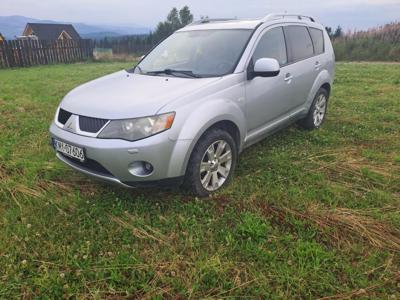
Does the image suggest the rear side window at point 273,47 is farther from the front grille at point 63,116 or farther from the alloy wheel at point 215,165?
the front grille at point 63,116

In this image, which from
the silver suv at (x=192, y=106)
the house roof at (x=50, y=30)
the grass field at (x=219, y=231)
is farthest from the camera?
the house roof at (x=50, y=30)

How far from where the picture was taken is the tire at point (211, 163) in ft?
10.3

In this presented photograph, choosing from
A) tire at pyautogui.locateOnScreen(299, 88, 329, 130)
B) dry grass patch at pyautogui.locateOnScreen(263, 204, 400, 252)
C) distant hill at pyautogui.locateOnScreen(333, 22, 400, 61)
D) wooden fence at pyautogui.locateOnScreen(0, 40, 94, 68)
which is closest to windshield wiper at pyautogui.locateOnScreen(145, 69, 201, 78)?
dry grass patch at pyautogui.locateOnScreen(263, 204, 400, 252)

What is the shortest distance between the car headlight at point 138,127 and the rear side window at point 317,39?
3.16 metres

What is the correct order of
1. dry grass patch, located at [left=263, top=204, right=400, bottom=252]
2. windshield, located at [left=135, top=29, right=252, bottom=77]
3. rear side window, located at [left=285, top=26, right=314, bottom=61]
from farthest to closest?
rear side window, located at [left=285, top=26, right=314, bottom=61] → windshield, located at [left=135, top=29, right=252, bottom=77] → dry grass patch, located at [left=263, top=204, right=400, bottom=252]

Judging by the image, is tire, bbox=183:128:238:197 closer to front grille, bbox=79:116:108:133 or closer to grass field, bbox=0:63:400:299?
grass field, bbox=0:63:400:299

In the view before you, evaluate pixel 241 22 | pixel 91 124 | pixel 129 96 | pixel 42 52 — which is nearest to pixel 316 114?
pixel 241 22

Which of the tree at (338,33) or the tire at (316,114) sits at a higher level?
the tree at (338,33)

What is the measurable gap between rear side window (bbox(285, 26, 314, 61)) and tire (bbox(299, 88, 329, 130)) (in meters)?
0.69

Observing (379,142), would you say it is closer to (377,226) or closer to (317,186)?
(317,186)

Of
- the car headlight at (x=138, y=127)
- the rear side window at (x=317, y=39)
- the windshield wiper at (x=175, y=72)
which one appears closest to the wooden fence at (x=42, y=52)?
the windshield wiper at (x=175, y=72)

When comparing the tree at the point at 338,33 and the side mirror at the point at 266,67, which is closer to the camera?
the side mirror at the point at 266,67

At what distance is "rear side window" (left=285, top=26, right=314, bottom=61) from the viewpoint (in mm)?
4457

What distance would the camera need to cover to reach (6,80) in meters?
11.2
